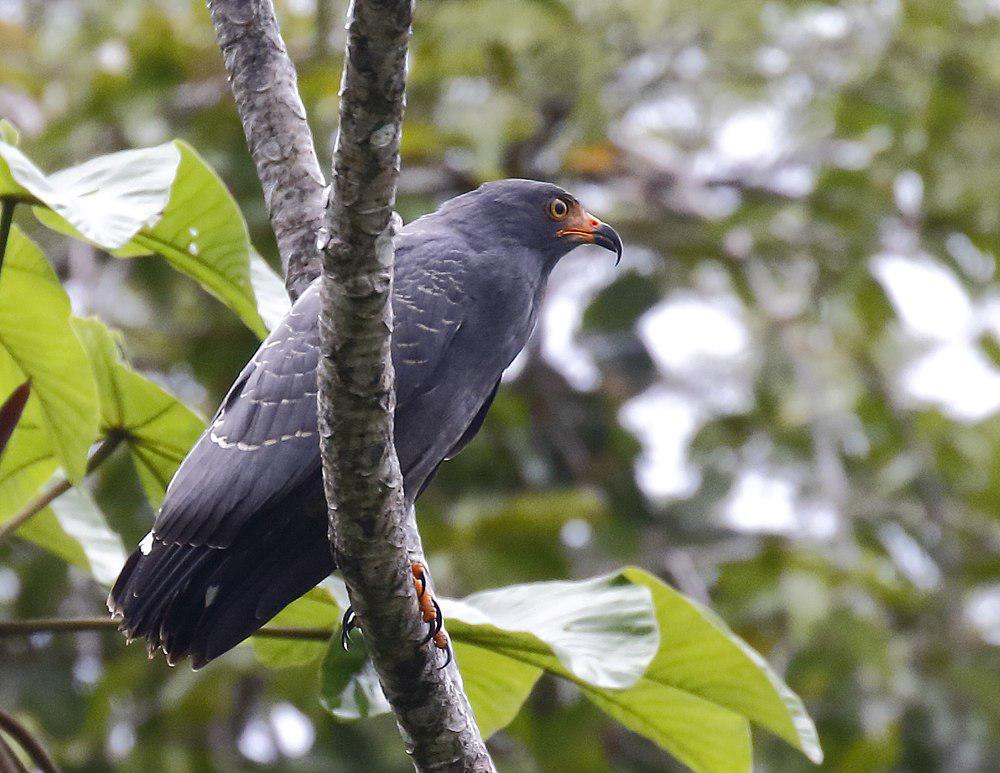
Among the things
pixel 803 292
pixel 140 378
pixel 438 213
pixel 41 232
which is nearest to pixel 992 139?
pixel 803 292

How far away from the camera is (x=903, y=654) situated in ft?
21.1

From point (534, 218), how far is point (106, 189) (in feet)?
4.01

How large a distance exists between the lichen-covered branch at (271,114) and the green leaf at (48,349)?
573mm

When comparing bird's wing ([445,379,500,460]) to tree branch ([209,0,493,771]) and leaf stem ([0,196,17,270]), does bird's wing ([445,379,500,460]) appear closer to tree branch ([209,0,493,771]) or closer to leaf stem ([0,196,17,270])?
tree branch ([209,0,493,771])

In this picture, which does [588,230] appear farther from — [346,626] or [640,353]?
[640,353]

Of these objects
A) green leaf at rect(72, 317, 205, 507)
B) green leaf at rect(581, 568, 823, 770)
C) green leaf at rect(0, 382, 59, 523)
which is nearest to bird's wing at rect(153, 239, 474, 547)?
green leaf at rect(72, 317, 205, 507)

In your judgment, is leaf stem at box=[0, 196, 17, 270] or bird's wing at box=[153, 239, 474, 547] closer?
leaf stem at box=[0, 196, 17, 270]

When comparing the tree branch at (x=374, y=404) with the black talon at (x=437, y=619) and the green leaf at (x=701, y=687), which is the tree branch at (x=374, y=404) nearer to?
the black talon at (x=437, y=619)

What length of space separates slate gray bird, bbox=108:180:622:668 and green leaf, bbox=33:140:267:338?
167 millimetres

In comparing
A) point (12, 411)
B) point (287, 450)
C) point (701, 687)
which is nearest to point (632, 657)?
point (701, 687)

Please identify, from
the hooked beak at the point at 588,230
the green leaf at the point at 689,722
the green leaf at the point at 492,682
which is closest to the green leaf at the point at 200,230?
the green leaf at the point at 492,682

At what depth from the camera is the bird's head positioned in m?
3.52

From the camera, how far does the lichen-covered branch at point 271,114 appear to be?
324 cm

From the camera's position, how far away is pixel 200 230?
2914 millimetres
